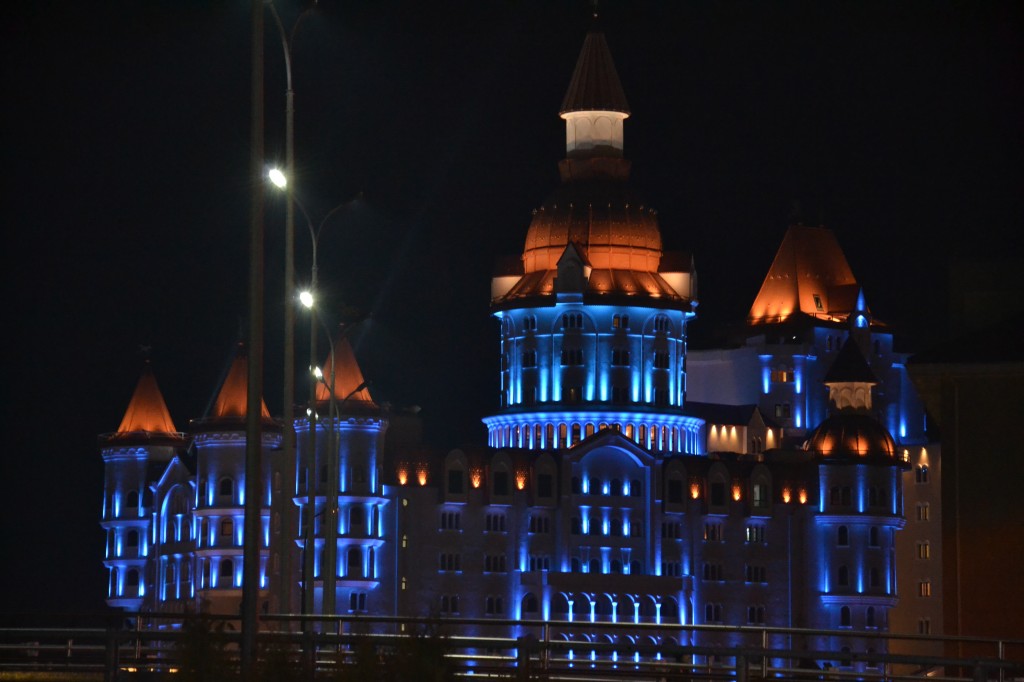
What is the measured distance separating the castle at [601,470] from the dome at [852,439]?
154 mm

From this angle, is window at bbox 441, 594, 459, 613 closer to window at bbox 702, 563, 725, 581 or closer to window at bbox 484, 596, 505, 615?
window at bbox 484, 596, 505, 615

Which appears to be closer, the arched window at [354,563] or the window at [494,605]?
the arched window at [354,563]

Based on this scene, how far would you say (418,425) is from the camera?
136m

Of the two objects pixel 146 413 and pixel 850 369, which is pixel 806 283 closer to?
pixel 850 369

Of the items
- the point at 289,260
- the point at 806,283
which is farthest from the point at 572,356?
the point at 289,260

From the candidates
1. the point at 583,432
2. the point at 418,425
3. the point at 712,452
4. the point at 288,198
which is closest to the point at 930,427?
the point at 712,452

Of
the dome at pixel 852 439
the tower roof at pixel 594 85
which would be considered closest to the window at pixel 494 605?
the dome at pixel 852 439

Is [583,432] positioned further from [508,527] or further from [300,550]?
[300,550]

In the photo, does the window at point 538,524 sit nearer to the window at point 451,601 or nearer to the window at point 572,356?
the window at point 451,601

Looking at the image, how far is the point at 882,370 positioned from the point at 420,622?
12327cm

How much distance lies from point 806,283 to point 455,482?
3520 centimetres

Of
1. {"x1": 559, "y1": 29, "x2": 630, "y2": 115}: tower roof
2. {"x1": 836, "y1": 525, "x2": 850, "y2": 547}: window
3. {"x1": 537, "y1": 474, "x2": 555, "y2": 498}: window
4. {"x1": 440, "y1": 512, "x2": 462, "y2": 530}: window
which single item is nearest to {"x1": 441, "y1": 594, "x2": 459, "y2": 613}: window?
{"x1": 440, "y1": 512, "x2": 462, "y2": 530}: window

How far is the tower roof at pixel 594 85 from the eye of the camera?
146625mm

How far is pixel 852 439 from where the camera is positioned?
140500 millimetres
